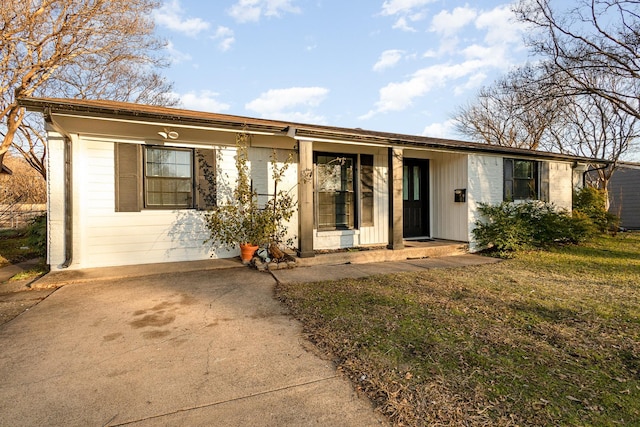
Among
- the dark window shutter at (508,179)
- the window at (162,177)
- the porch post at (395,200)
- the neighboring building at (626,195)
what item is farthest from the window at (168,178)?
the neighboring building at (626,195)

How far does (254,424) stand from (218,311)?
205 cm

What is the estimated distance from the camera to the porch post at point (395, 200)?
674 cm

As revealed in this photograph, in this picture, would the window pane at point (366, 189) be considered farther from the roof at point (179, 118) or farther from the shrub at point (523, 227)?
the shrub at point (523, 227)

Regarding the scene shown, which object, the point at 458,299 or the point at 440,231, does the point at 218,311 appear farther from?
the point at 440,231

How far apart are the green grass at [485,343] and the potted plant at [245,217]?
1.78m

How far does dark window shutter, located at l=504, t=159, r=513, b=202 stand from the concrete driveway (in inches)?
289

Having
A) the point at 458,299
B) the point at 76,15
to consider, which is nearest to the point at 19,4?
the point at 76,15

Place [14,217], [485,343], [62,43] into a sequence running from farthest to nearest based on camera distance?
1. [14,217]
2. [62,43]
3. [485,343]

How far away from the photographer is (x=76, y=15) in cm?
813

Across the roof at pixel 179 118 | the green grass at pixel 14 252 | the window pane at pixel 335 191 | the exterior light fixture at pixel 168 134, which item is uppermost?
the roof at pixel 179 118

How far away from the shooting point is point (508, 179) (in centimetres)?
835

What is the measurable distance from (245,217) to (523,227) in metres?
6.81

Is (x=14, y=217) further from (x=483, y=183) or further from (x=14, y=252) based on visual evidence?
(x=483, y=183)

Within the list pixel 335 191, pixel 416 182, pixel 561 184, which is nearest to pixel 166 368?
pixel 335 191
